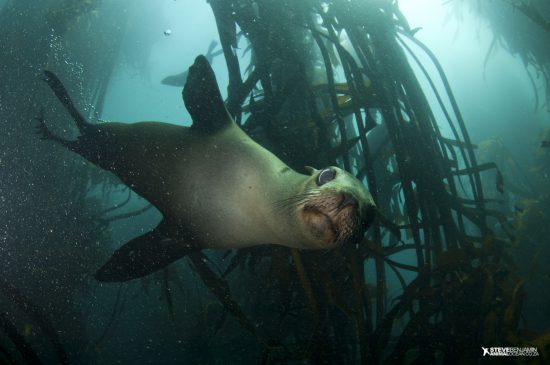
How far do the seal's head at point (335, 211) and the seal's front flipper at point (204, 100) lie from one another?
3.59 ft

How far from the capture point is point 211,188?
1.99 metres

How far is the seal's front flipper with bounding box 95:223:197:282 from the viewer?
2.37 m

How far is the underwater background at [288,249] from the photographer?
2504mm

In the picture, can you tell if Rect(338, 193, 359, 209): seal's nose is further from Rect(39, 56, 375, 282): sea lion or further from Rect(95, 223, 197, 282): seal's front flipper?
Rect(95, 223, 197, 282): seal's front flipper

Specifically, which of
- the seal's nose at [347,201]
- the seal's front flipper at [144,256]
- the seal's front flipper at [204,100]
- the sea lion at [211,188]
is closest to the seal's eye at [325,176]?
the sea lion at [211,188]

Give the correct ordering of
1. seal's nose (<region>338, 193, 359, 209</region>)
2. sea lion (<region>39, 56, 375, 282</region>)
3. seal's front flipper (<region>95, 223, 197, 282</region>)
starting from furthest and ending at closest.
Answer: seal's front flipper (<region>95, 223, 197, 282</region>) < sea lion (<region>39, 56, 375, 282</region>) < seal's nose (<region>338, 193, 359, 209</region>)

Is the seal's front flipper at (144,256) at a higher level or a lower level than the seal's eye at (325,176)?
lower

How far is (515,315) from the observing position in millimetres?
2602

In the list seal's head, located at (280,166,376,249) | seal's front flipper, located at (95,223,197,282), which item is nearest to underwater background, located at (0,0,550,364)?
seal's front flipper, located at (95,223,197,282)

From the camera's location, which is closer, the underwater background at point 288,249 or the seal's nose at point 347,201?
the seal's nose at point 347,201

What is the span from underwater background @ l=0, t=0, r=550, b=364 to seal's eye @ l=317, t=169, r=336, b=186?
104 cm

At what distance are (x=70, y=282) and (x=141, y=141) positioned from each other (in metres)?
4.12

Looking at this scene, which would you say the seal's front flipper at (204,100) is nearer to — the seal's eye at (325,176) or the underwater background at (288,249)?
the underwater background at (288,249)

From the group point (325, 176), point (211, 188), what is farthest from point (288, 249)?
point (325, 176)
